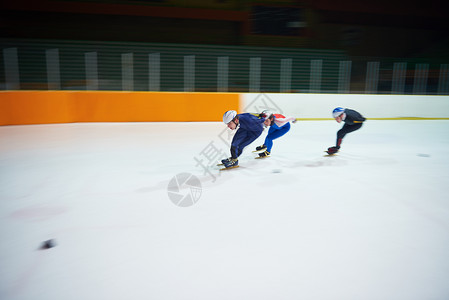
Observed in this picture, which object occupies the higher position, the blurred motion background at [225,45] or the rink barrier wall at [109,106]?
the blurred motion background at [225,45]

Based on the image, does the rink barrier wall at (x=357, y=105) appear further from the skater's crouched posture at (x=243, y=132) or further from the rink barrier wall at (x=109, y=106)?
the skater's crouched posture at (x=243, y=132)

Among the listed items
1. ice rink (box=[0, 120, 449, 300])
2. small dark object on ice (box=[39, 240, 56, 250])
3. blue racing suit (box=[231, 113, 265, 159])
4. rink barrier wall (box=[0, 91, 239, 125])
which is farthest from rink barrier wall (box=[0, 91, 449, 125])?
small dark object on ice (box=[39, 240, 56, 250])

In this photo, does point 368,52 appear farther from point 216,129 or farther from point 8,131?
point 8,131

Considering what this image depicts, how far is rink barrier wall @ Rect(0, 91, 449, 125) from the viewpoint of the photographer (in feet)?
26.5

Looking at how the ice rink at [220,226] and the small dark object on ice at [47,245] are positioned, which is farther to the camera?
the small dark object on ice at [47,245]

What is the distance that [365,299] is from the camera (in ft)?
5.77

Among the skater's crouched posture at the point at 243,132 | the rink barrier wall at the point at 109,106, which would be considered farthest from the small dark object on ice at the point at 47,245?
the rink barrier wall at the point at 109,106

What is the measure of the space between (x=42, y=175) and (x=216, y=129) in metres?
Answer: 4.59

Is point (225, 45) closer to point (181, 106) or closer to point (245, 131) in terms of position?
point (181, 106)

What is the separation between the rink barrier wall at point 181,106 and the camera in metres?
8.07

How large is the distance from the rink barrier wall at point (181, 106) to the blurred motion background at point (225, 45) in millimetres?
746

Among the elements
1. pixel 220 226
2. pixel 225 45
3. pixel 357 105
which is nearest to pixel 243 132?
pixel 220 226

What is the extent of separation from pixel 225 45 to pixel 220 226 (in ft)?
45.8

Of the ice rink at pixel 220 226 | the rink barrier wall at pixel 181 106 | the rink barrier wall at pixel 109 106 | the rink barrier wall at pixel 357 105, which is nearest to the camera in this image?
the ice rink at pixel 220 226
